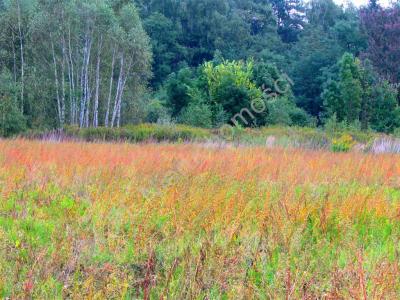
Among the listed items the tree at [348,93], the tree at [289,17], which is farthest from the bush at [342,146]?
the tree at [289,17]

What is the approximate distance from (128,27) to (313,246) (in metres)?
22.2

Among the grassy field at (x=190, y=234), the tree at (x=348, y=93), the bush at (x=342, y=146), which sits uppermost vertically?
the tree at (x=348, y=93)

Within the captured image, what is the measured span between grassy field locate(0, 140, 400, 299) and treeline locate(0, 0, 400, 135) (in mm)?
15470

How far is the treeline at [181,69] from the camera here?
22.1m

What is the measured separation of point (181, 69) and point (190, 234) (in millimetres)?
30279

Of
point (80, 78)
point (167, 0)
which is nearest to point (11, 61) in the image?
point (80, 78)

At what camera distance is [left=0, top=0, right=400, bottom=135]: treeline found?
2208 cm

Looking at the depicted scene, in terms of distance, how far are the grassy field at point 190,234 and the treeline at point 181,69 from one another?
1547 cm

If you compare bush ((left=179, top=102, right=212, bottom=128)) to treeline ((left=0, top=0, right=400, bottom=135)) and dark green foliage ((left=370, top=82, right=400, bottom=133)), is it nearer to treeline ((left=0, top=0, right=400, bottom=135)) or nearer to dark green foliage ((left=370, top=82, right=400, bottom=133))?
treeline ((left=0, top=0, right=400, bottom=135))

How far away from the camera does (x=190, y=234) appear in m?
3.75

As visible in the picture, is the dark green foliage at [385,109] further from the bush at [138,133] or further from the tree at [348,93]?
the bush at [138,133]

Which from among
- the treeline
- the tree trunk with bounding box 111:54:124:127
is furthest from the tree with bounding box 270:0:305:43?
the tree trunk with bounding box 111:54:124:127

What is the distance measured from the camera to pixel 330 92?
1200 inches

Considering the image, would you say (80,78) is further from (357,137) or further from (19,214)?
(19,214)
